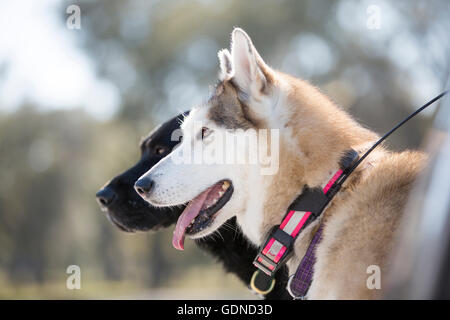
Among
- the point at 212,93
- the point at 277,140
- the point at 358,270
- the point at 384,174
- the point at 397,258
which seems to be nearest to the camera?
the point at 397,258

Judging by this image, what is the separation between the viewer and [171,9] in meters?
20.1

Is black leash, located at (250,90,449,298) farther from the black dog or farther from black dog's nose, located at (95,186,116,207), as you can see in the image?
black dog's nose, located at (95,186,116,207)

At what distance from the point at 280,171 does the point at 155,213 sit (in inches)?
88.3

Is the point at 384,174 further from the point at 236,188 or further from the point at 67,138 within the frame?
the point at 67,138

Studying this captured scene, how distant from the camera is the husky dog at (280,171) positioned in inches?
112

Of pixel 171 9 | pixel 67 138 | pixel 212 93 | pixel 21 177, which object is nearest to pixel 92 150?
pixel 67 138

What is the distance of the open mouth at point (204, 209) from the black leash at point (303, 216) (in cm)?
49

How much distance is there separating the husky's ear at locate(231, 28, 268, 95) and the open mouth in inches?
29.6

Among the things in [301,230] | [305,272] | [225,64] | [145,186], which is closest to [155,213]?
[145,186]

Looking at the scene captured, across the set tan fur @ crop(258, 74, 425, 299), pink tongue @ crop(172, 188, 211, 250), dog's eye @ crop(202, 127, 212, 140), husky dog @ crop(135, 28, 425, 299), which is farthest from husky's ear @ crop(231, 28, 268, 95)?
pink tongue @ crop(172, 188, 211, 250)

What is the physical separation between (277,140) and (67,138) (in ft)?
79.4

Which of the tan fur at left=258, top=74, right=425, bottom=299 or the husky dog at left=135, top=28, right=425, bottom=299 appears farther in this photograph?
the husky dog at left=135, top=28, right=425, bottom=299

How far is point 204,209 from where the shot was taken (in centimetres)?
352

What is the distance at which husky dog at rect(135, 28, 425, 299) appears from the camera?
2.84 meters
